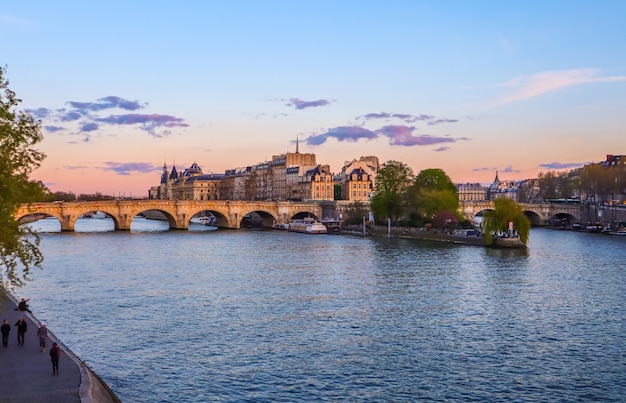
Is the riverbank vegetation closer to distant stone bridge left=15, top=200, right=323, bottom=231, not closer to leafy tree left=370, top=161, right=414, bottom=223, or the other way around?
leafy tree left=370, top=161, right=414, bottom=223

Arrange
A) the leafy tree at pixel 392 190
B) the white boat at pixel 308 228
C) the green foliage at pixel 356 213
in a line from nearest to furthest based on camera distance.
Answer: the leafy tree at pixel 392 190
the white boat at pixel 308 228
the green foliage at pixel 356 213

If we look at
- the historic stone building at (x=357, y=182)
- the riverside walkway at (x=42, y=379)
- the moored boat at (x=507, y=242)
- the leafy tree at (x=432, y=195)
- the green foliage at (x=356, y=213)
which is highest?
the historic stone building at (x=357, y=182)

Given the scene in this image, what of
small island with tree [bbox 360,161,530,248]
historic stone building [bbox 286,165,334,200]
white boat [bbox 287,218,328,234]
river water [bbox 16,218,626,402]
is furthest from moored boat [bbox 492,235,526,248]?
historic stone building [bbox 286,165,334,200]

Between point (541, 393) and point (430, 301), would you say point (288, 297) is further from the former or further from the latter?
point (541, 393)

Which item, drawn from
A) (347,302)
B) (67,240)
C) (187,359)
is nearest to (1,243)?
(187,359)

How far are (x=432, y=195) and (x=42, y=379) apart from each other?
78.6 m

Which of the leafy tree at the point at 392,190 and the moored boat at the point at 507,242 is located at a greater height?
the leafy tree at the point at 392,190

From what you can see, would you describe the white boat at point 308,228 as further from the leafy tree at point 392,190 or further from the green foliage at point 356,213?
the leafy tree at point 392,190

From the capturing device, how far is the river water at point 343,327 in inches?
910

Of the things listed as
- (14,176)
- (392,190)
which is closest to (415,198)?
(392,190)

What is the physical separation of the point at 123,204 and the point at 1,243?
86.0 metres

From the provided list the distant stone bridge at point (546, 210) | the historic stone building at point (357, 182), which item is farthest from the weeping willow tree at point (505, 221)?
the historic stone building at point (357, 182)

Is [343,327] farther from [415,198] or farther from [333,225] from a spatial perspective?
[333,225]

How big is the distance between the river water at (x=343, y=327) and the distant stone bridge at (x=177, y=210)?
1563 inches
